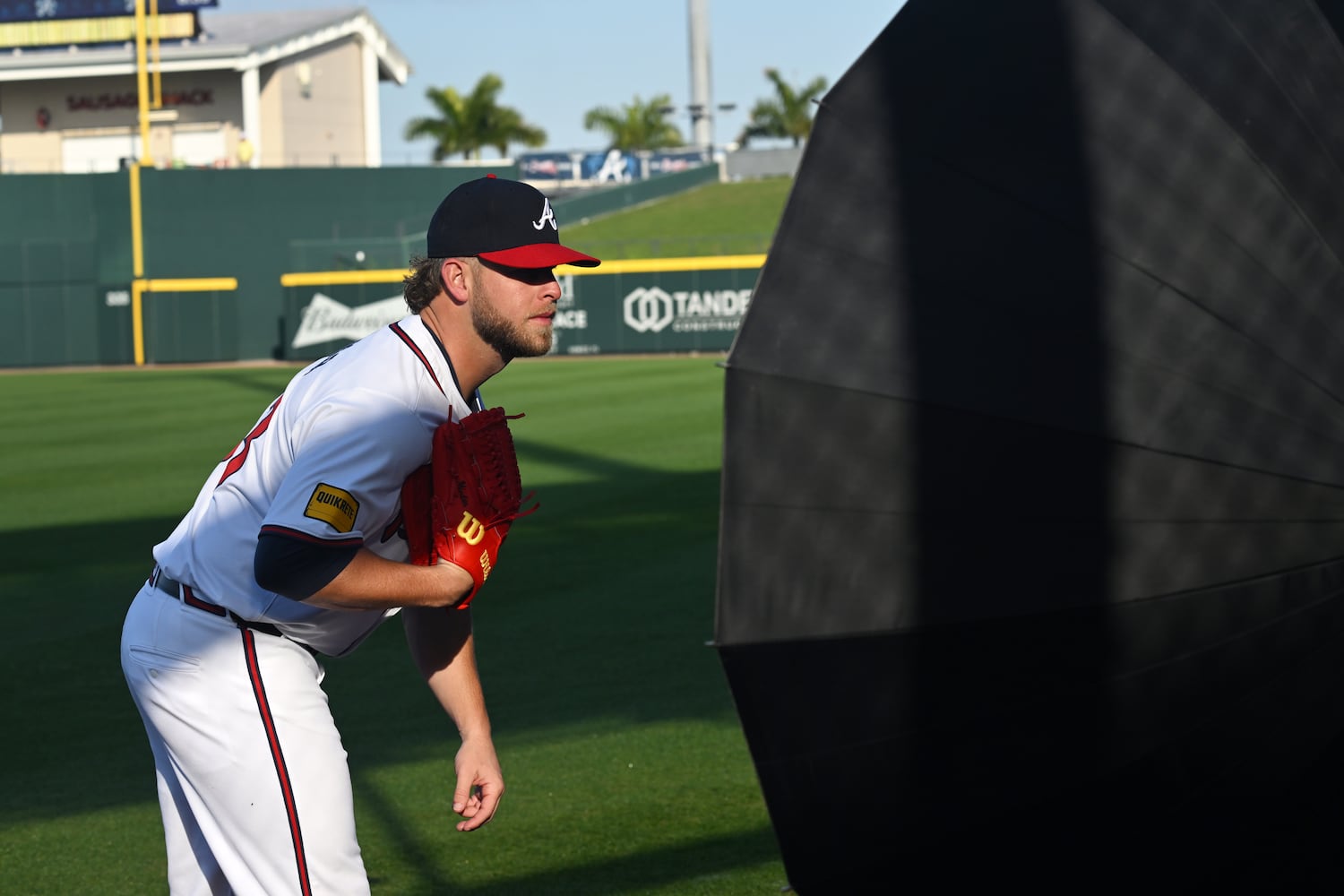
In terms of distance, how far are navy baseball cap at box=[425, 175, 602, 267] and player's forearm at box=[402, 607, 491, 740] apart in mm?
838

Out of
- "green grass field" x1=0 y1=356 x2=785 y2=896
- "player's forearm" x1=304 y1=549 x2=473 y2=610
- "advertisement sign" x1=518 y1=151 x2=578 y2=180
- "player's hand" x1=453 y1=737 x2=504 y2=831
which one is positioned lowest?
"green grass field" x1=0 y1=356 x2=785 y2=896

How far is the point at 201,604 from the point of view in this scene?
3174mm

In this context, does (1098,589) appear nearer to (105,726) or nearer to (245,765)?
(245,765)

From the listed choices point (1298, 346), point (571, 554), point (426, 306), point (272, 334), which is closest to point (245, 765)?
point (426, 306)

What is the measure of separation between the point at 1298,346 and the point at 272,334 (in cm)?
4269

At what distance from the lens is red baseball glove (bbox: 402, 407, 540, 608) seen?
115 inches

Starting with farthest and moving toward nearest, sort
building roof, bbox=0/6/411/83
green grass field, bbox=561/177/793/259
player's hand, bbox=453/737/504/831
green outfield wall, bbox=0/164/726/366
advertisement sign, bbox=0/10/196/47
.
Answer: advertisement sign, bbox=0/10/196/47
building roof, bbox=0/6/411/83
green grass field, bbox=561/177/793/259
green outfield wall, bbox=0/164/726/366
player's hand, bbox=453/737/504/831

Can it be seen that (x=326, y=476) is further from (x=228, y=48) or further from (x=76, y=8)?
(x=76, y=8)

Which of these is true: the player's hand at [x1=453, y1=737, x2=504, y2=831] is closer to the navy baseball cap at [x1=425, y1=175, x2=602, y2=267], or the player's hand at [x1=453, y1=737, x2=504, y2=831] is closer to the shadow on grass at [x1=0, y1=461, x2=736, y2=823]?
the navy baseball cap at [x1=425, y1=175, x2=602, y2=267]

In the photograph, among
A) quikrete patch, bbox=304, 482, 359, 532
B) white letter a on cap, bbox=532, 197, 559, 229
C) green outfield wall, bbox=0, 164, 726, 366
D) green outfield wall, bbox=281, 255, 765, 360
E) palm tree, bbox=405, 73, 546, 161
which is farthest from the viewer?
palm tree, bbox=405, 73, 546, 161

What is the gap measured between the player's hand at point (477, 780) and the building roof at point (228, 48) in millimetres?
53568

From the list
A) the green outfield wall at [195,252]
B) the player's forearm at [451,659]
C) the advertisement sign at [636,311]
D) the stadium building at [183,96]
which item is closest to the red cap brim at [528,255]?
the player's forearm at [451,659]

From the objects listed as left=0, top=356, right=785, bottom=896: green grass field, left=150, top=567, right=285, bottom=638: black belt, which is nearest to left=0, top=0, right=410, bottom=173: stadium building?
left=0, top=356, right=785, bottom=896: green grass field

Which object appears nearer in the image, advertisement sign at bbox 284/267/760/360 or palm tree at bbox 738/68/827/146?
advertisement sign at bbox 284/267/760/360
